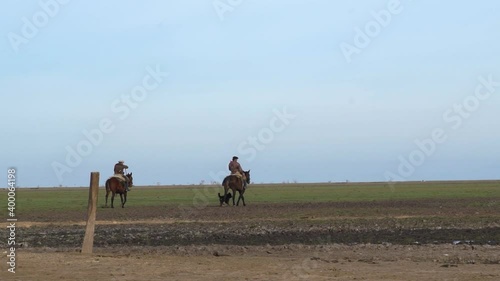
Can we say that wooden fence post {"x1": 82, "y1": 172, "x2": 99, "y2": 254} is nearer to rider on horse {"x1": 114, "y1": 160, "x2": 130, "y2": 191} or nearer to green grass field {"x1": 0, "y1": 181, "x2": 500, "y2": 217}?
green grass field {"x1": 0, "y1": 181, "x2": 500, "y2": 217}

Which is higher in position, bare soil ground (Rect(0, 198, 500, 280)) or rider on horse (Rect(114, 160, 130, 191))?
rider on horse (Rect(114, 160, 130, 191))

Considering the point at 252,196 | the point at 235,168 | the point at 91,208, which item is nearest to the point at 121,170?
the point at 235,168

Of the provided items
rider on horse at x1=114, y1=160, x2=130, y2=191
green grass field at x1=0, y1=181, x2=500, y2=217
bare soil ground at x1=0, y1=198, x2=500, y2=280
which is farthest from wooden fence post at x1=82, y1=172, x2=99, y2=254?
rider on horse at x1=114, y1=160, x2=130, y2=191

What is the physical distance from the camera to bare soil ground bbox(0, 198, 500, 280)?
1254 cm

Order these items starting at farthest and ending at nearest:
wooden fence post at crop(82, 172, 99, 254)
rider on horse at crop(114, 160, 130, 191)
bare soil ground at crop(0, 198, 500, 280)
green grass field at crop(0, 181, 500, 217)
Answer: green grass field at crop(0, 181, 500, 217)
rider on horse at crop(114, 160, 130, 191)
wooden fence post at crop(82, 172, 99, 254)
bare soil ground at crop(0, 198, 500, 280)

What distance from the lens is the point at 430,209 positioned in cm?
3338

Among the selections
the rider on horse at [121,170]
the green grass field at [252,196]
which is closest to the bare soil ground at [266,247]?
the rider on horse at [121,170]

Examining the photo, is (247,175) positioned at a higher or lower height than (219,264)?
higher

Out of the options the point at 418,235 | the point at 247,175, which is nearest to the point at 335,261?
the point at 418,235

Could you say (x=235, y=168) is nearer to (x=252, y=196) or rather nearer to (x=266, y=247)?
(x=252, y=196)

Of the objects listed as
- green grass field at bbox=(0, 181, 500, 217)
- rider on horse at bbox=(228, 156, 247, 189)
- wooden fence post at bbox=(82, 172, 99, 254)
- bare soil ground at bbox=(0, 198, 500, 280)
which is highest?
rider on horse at bbox=(228, 156, 247, 189)

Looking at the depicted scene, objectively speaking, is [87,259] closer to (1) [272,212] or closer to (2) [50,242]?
(2) [50,242]

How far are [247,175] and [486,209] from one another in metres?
12.3

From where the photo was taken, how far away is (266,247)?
1722 centimetres
